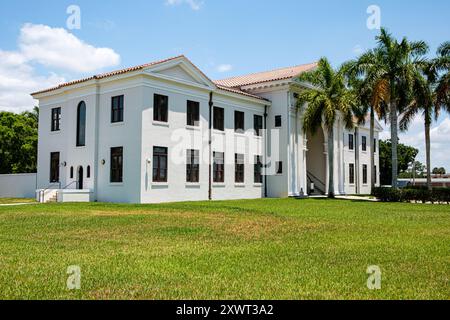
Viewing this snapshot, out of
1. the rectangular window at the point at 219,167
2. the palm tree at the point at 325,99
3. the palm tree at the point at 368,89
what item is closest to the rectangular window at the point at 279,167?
the palm tree at the point at 325,99

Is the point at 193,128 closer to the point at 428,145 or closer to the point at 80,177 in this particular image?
the point at 80,177

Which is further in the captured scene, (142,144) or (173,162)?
(173,162)

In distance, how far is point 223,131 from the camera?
29.3m

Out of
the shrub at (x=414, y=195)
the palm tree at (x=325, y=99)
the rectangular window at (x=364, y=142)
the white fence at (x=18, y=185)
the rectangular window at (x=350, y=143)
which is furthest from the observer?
the rectangular window at (x=364, y=142)

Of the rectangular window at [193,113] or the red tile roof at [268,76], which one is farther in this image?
the red tile roof at [268,76]

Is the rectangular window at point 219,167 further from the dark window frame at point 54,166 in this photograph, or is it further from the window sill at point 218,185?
the dark window frame at point 54,166

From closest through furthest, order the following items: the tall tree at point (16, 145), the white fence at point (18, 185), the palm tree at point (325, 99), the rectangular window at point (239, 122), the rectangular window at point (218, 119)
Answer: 1. the rectangular window at point (218, 119)
2. the palm tree at point (325, 99)
3. the white fence at point (18, 185)
4. the rectangular window at point (239, 122)
5. the tall tree at point (16, 145)

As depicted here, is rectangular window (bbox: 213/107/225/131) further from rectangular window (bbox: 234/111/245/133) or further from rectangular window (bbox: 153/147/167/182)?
rectangular window (bbox: 153/147/167/182)

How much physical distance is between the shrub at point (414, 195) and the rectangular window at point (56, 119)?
66.7 feet

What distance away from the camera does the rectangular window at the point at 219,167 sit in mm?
28688
